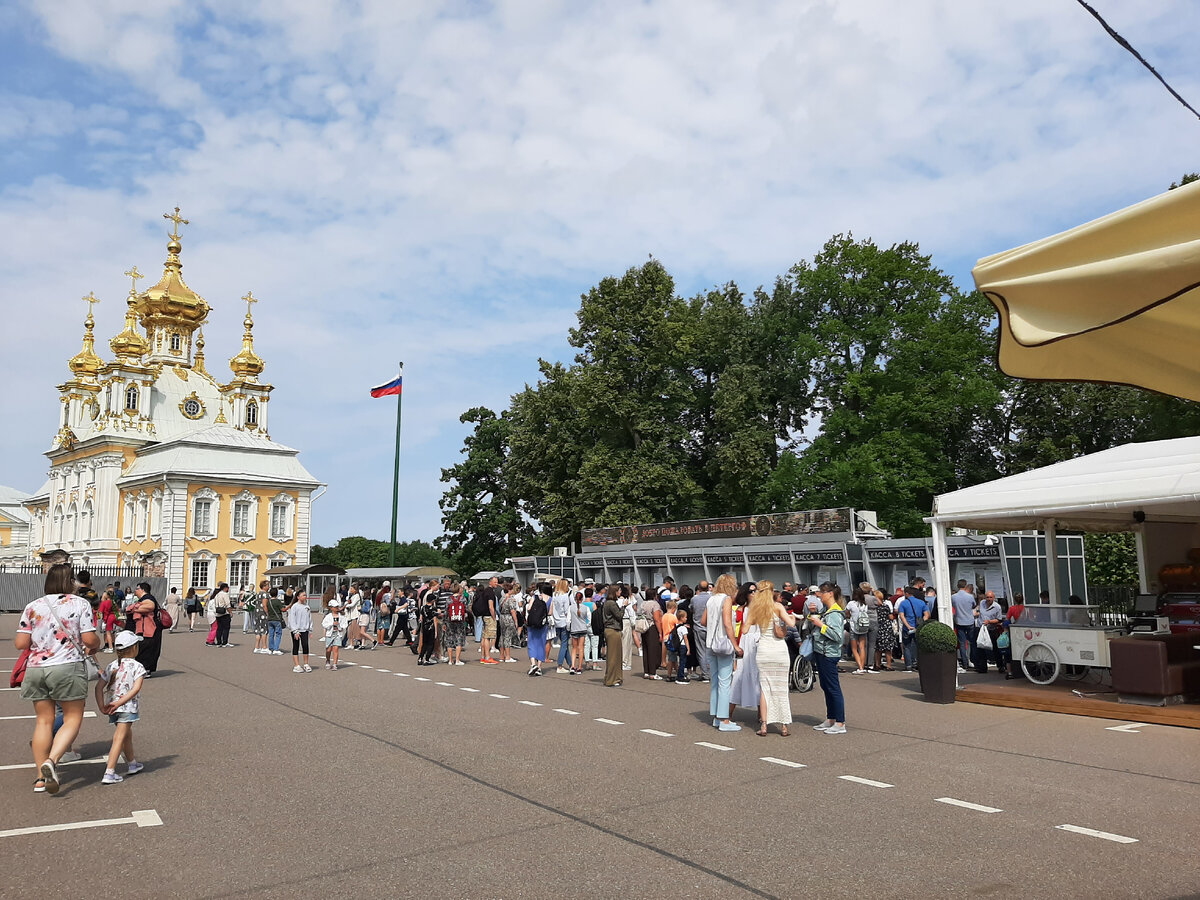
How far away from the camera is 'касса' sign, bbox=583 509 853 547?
1046 inches

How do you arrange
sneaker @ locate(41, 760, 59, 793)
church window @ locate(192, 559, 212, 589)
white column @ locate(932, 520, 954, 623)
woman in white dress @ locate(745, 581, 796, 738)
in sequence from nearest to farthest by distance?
sneaker @ locate(41, 760, 59, 793) → woman in white dress @ locate(745, 581, 796, 738) → white column @ locate(932, 520, 954, 623) → church window @ locate(192, 559, 212, 589)

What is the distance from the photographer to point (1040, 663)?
14242mm

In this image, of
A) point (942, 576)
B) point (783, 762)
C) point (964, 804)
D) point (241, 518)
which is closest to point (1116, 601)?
point (942, 576)

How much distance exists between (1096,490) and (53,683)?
12724mm

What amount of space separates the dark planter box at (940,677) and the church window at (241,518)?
62.7m

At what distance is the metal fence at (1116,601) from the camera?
15.4 metres

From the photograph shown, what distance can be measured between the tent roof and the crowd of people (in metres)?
2.55

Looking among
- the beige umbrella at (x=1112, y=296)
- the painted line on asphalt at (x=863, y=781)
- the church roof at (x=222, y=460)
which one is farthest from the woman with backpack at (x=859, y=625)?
the church roof at (x=222, y=460)

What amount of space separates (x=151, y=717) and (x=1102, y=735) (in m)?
11.5

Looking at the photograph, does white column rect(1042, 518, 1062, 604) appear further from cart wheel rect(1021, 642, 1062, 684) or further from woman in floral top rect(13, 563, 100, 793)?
woman in floral top rect(13, 563, 100, 793)

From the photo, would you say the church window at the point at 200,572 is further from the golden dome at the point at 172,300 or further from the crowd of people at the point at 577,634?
the crowd of people at the point at 577,634

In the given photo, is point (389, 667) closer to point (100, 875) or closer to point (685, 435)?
point (100, 875)

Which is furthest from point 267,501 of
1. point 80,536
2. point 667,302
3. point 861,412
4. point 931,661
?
point 931,661

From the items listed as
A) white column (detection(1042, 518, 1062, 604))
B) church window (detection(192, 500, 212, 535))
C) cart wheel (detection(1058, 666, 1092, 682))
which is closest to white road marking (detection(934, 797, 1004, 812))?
cart wheel (detection(1058, 666, 1092, 682))
